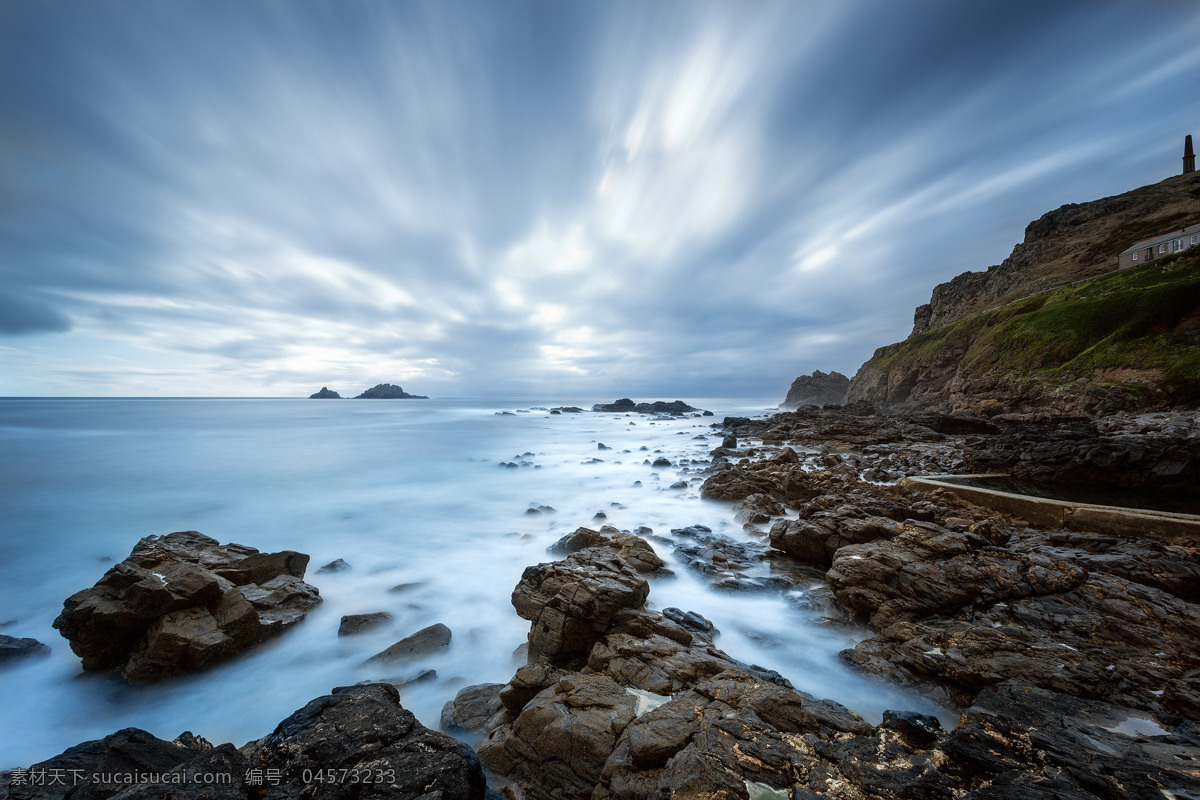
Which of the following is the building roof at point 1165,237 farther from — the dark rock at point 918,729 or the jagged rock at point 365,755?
the jagged rock at point 365,755

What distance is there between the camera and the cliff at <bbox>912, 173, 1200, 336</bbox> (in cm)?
4506

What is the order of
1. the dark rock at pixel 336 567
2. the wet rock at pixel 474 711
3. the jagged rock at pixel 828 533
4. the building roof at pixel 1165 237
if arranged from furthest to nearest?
the building roof at pixel 1165 237 < the dark rock at pixel 336 567 < the jagged rock at pixel 828 533 < the wet rock at pixel 474 711

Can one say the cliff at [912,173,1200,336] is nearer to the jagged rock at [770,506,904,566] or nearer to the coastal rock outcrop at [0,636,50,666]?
the jagged rock at [770,506,904,566]

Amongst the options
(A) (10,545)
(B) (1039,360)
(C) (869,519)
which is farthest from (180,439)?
(B) (1039,360)

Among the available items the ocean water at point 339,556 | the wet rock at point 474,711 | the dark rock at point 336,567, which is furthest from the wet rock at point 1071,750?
the dark rock at point 336,567

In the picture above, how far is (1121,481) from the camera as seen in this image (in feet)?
34.2

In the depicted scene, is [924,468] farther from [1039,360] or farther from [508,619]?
[1039,360]

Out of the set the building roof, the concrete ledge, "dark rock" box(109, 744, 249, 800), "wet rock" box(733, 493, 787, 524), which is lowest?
"wet rock" box(733, 493, 787, 524)

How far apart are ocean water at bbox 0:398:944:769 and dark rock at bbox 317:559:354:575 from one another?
10.5 inches

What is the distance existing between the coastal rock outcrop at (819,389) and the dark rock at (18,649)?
10803 cm

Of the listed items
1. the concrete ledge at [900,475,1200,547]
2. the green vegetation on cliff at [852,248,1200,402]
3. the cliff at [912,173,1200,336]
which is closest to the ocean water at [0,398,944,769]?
the concrete ledge at [900,475,1200,547]

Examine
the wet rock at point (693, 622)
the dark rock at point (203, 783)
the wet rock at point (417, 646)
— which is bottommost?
the wet rock at point (417, 646)

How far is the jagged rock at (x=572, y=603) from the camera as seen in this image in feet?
18.4

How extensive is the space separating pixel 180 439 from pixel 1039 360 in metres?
70.5
